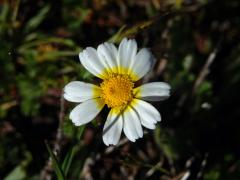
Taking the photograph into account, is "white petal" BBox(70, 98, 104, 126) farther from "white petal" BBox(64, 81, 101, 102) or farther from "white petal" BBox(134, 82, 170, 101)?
"white petal" BBox(134, 82, 170, 101)

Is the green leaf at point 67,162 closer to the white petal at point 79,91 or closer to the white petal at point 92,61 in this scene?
the white petal at point 79,91

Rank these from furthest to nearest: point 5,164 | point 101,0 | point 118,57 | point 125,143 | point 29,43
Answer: point 101,0, point 29,43, point 5,164, point 125,143, point 118,57

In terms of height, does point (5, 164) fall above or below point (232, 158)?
above

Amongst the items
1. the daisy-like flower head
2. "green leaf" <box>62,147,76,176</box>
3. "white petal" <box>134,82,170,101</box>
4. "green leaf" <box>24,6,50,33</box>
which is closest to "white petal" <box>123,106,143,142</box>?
the daisy-like flower head

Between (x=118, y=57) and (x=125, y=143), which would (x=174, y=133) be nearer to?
(x=125, y=143)

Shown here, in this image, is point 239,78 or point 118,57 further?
point 239,78

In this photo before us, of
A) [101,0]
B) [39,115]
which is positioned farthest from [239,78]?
[39,115]

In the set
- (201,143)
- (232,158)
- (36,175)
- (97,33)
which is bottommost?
(232,158)
